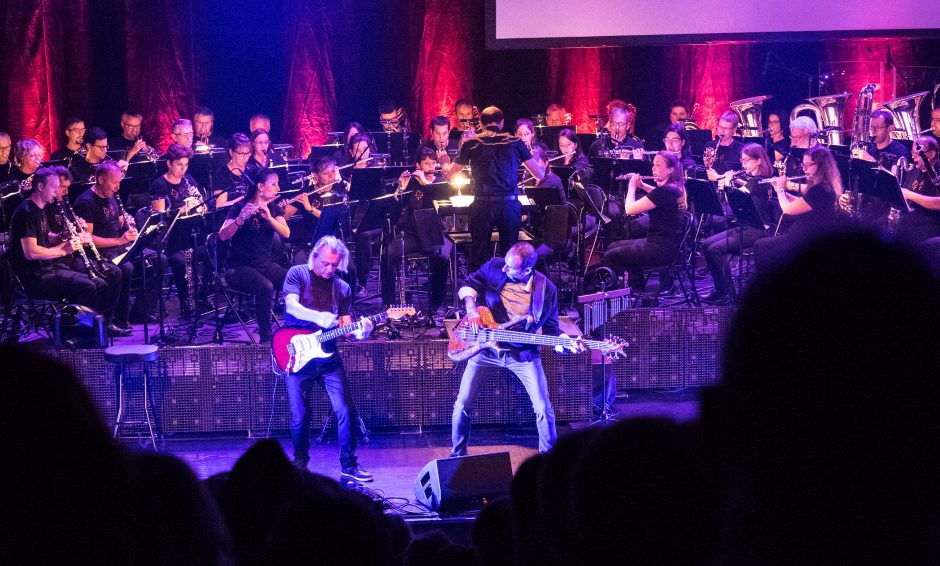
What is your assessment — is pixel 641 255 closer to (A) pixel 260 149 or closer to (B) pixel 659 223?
(B) pixel 659 223

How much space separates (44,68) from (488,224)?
7341 millimetres

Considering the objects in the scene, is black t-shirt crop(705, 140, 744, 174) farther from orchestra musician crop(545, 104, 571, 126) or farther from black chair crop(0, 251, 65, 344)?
black chair crop(0, 251, 65, 344)

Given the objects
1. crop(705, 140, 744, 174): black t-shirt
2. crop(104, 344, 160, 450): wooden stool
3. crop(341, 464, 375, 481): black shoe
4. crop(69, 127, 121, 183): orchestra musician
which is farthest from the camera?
crop(705, 140, 744, 174): black t-shirt

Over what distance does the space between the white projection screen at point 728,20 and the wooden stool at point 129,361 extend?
7.21 m

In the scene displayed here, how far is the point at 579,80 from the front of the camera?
16328mm

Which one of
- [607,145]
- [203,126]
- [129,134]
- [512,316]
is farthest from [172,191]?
[607,145]

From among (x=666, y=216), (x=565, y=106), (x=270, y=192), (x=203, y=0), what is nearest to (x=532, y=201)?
(x=666, y=216)

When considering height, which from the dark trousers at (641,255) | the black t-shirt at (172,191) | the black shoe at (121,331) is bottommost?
the black shoe at (121,331)

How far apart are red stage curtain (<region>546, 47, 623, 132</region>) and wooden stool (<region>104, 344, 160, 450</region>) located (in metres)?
9.95

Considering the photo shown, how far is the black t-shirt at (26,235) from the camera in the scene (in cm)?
895

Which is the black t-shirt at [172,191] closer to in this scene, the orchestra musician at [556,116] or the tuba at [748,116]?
the orchestra musician at [556,116]

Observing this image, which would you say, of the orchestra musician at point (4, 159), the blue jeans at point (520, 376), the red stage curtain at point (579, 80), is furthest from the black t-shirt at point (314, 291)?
the red stage curtain at point (579, 80)

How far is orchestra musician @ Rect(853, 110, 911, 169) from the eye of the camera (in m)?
10.7

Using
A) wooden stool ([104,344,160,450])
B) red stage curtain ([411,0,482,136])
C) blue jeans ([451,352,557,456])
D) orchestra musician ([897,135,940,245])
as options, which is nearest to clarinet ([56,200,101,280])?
wooden stool ([104,344,160,450])
